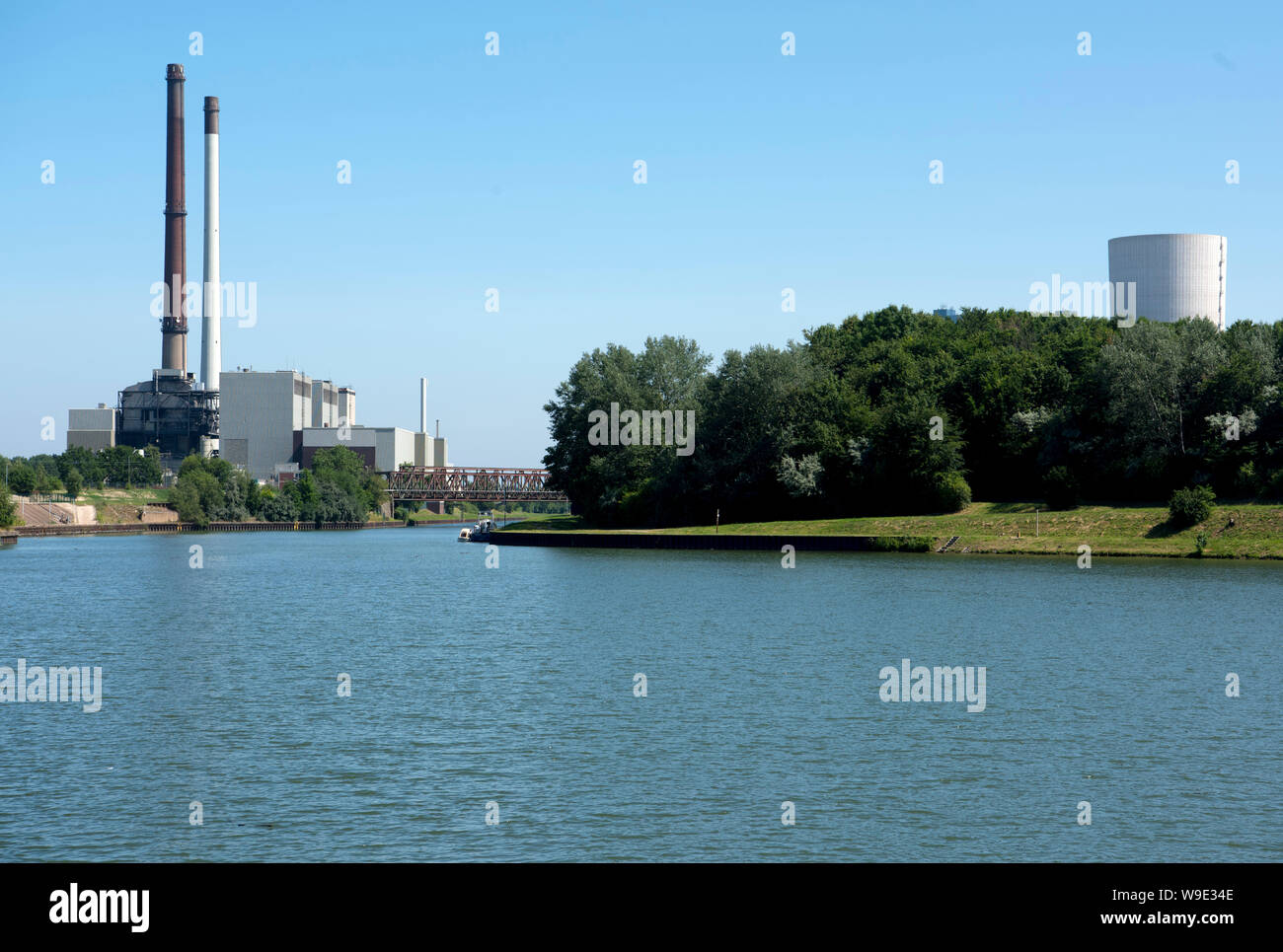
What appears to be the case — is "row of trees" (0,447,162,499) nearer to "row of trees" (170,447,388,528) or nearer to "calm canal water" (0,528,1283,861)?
"row of trees" (170,447,388,528)

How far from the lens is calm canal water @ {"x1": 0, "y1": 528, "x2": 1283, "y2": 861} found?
1805cm

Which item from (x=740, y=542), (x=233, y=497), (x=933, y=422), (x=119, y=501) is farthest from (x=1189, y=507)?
(x=119, y=501)

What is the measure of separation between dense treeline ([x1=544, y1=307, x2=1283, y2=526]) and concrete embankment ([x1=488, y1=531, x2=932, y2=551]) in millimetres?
6984

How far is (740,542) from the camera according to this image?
9706 cm

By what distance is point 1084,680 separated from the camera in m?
31.2

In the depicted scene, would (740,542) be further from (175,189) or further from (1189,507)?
(175,189)

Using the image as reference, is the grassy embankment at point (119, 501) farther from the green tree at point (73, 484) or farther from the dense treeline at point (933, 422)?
the dense treeline at point (933, 422)

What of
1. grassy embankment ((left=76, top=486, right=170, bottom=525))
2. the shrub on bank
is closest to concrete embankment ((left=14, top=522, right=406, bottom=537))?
grassy embankment ((left=76, top=486, right=170, bottom=525))

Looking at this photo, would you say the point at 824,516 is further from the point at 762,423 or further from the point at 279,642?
the point at 279,642

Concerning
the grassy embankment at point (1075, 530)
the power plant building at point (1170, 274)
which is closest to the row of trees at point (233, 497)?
the grassy embankment at point (1075, 530)

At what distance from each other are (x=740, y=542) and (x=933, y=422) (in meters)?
17.6

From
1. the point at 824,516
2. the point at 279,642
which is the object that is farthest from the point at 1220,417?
the point at 279,642

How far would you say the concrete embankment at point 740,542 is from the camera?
90.1 meters
